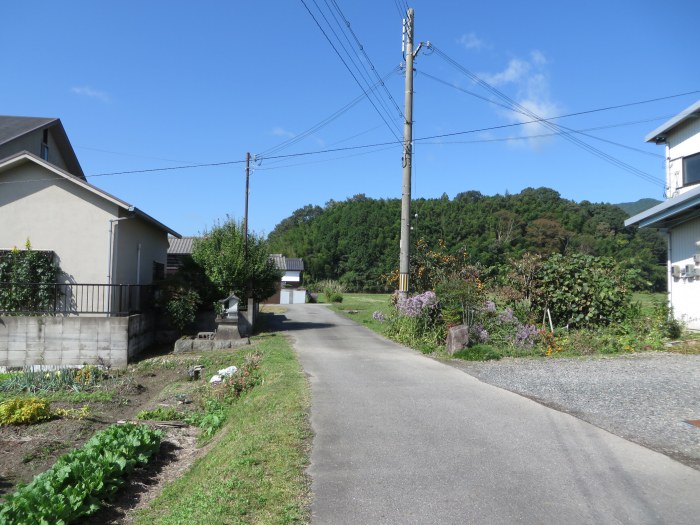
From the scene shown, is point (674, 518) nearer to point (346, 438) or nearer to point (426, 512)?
point (426, 512)

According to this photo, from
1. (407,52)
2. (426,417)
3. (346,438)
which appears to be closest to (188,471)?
(346,438)

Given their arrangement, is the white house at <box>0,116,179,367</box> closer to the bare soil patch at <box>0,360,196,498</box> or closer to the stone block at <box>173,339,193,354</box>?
the stone block at <box>173,339,193,354</box>

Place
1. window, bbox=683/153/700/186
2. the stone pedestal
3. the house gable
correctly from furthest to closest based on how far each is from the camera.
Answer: window, bbox=683/153/700/186 → the stone pedestal → the house gable

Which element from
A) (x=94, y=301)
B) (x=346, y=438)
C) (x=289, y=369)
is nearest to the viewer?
(x=346, y=438)

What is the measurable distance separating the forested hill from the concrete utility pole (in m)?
38.9

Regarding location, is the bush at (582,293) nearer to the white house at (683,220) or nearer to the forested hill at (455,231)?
the white house at (683,220)

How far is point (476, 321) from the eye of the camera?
1423 cm

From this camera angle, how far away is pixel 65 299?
15617 millimetres

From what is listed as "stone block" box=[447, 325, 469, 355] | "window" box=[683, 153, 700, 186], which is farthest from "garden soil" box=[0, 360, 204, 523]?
"window" box=[683, 153, 700, 186]

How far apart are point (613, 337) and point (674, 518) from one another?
10147mm

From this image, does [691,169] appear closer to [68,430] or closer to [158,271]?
[158,271]

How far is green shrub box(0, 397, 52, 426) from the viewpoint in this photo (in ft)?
31.0

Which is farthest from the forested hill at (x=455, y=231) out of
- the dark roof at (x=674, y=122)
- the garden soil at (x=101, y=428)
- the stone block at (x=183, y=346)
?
the garden soil at (x=101, y=428)

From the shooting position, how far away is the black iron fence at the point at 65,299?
15.0 meters
